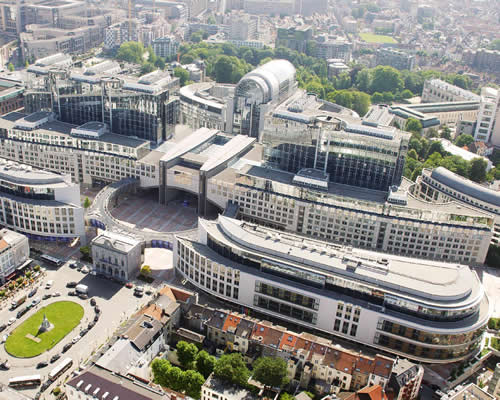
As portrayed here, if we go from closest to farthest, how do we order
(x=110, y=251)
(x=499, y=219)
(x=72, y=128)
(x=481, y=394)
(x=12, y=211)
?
1. (x=481, y=394)
2. (x=110, y=251)
3. (x=12, y=211)
4. (x=499, y=219)
5. (x=72, y=128)

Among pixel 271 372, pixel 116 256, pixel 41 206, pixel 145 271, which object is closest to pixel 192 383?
pixel 271 372

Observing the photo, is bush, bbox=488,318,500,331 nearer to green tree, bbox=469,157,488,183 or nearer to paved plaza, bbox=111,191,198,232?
green tree, bbox=469,157,488,183

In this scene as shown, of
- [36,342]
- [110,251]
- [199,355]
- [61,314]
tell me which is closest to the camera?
[199,355]

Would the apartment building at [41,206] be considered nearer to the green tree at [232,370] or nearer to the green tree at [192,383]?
the green tree at [192,383]

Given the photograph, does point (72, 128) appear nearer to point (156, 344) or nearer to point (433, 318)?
point (156, 344)

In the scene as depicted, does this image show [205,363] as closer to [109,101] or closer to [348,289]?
[348,289]

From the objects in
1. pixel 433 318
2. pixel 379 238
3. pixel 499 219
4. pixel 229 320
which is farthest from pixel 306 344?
pixel 499 219
